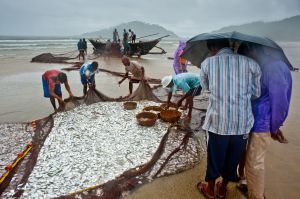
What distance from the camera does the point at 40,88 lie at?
9.98m

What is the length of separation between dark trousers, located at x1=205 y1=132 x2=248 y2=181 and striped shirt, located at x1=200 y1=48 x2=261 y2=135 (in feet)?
0.37

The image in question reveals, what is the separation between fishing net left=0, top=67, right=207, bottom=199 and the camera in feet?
10.8

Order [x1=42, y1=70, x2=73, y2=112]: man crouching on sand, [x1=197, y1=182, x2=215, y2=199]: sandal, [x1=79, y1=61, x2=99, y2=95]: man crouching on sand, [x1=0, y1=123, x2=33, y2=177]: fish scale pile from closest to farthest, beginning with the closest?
[x1=197, y1=182, x2=215, y2=199]: sandal, [x1=0, y1=123, x2=33, y2=177]: fish scale pile, [x1=42, y1=70, x2=73, y2=112]: man crouching on sand, [x1=79, y1=61, x2=99, y2=95]: man crouching on sand

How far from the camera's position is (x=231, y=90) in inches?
99.6

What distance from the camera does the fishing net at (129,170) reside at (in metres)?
3.30

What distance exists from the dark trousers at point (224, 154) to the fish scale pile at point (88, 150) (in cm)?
145

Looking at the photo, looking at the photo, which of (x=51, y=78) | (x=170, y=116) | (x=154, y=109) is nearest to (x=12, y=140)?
(x=51, y=78)

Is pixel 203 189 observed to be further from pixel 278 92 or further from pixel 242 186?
pixel 278 92

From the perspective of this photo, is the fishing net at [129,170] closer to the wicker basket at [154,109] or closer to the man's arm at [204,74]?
the wicker basket at [154,109]

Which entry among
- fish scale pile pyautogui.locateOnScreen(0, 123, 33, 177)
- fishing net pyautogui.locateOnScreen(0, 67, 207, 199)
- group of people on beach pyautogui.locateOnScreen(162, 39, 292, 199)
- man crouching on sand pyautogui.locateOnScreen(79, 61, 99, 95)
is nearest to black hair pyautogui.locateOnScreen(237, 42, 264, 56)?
group of people on beach pyautogui.locateOnScreen(162, 39, 292, 199)

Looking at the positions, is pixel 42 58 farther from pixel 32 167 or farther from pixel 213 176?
pixel 213 176

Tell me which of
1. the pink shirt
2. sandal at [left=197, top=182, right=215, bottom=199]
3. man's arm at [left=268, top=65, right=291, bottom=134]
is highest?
man's arm at [left=268, top=65, right=291, bottom=134]

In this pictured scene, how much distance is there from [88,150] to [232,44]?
10.1 feet

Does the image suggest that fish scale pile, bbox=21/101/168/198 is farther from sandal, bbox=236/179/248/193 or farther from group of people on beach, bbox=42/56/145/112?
sandal, bbox=236/179/248/193
